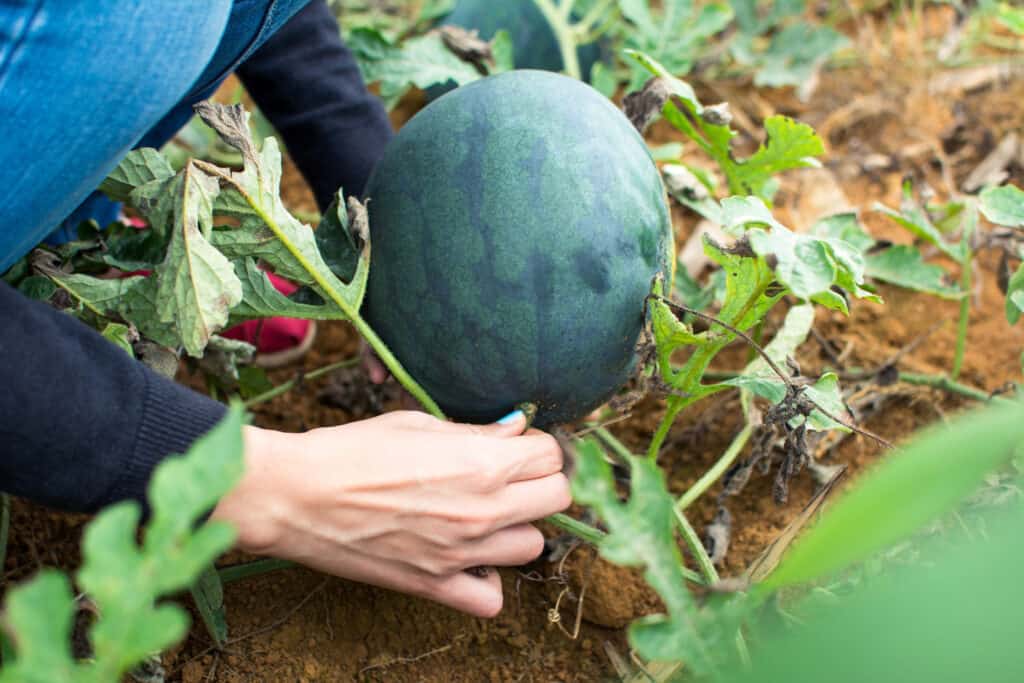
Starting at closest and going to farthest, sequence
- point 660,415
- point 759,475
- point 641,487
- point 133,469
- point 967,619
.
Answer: point 967,619
point 641,487
point 133,469
point 759,475
point 660,415

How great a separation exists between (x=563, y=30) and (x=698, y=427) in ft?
2.73

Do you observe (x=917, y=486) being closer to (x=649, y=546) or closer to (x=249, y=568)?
(x=649, y=546)

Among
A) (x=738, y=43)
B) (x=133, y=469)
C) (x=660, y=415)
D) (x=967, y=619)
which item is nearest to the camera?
(x=967, y=619)

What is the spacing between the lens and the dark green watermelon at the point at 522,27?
2143 mm

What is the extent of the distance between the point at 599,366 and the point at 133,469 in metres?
0.55

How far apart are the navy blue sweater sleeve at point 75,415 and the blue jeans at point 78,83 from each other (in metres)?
0.16

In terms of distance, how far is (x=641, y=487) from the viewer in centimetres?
83

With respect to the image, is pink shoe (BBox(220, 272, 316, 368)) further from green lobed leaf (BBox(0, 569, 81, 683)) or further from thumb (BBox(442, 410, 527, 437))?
green lobed leaf (BBox(0, 569, 81, 683))

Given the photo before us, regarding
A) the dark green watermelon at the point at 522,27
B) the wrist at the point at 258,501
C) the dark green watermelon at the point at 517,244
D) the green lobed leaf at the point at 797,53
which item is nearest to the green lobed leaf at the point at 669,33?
the dark green watermelon at the point at 522,27

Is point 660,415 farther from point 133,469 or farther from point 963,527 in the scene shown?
point 133,469

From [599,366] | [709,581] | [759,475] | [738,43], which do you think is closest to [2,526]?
[599,366]

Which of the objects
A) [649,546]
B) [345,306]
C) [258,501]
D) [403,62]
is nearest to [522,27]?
[403,62]

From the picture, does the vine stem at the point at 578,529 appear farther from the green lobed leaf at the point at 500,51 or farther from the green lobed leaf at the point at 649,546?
the green lobed leaf at the point at 500,51

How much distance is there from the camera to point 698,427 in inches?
66.2
